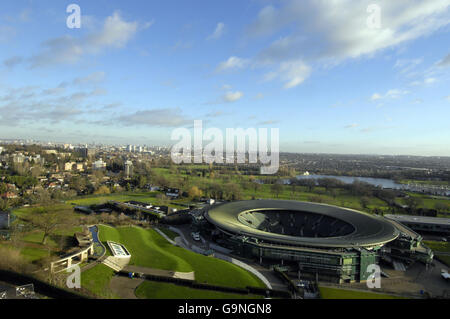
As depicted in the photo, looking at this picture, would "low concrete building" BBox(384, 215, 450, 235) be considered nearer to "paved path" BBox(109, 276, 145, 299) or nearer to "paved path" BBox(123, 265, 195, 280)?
"paved path" BBox(123, 265, 195, 280)

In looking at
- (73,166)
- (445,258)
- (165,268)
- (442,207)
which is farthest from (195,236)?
(73,166)

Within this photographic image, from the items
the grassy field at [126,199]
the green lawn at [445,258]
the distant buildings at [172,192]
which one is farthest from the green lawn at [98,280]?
the distant buildings at [172,192]

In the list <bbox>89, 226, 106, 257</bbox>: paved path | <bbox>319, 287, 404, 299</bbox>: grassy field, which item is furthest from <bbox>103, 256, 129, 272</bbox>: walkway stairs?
<bbox>319, 287, 404, 299</bbox>: grassy field
